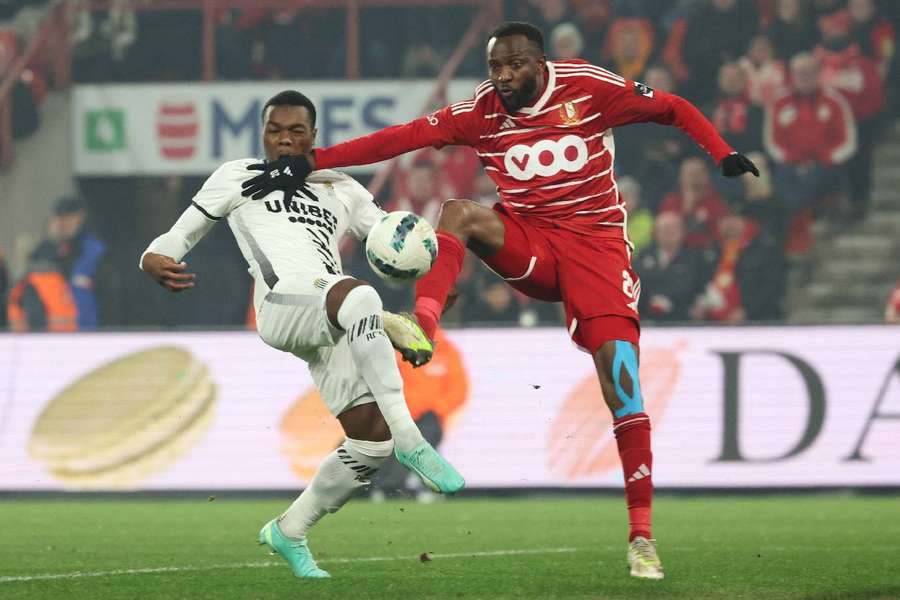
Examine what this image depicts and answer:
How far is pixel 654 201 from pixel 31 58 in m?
5.91

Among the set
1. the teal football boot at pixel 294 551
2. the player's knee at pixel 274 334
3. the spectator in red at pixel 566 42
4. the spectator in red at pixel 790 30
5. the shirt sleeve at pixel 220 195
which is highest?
the spectator in red at pixel 790 30

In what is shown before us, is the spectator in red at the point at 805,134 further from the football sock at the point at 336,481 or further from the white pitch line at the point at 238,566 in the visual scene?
the football sock at the point at 336,481

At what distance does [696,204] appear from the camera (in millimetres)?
13664

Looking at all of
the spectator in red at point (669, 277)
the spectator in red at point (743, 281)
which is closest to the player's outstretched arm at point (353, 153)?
the spectator in red at point (669, 277)

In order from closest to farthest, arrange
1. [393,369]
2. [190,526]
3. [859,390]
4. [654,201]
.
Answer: [393,369]
[190,526]
[859,390]
[654,201]

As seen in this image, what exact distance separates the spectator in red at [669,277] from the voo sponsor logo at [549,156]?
672 centimetres

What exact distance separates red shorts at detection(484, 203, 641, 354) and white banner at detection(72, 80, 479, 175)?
27.9ft

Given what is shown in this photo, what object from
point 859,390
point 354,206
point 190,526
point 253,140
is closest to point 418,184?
point 253,140

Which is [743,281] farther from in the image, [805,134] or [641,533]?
[641,533]

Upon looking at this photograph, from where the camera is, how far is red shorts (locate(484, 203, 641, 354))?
6.13 meters

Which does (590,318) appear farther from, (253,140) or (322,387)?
(253,140)

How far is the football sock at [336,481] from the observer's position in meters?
6.05

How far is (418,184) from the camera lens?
551 inches

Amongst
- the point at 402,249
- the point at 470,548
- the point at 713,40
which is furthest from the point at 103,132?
the point at 402,249
